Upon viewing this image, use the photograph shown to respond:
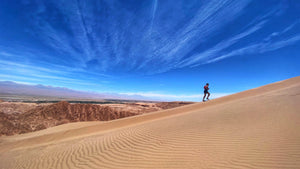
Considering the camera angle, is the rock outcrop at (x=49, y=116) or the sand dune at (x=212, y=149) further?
the rock outcrop at (x=49, y=116)

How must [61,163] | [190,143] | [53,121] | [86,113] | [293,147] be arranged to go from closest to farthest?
[293,147] < [190,143] < [61,163] < [53,121] < [86,113]

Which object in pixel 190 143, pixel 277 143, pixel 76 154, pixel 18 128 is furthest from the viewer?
pixel 18 128

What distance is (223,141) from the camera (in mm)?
3588

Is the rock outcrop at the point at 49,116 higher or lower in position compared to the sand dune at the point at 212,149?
lower

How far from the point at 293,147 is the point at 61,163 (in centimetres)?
624

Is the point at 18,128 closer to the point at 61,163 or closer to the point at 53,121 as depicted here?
the point at 53,121

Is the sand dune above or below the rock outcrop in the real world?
above

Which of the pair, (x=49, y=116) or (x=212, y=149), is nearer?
(x=212, y=149)

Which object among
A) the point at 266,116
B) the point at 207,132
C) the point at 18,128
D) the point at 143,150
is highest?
the point at 266,116

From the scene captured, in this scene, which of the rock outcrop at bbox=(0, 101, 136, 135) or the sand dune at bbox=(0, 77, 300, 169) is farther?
the rock outcrop at bbox=(0, 101, 136, 135)

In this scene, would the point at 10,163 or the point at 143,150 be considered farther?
the point at 10,163

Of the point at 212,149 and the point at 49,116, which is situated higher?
the point at 212,149

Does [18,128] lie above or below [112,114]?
below

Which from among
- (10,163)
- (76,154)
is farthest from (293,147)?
(10,163)
